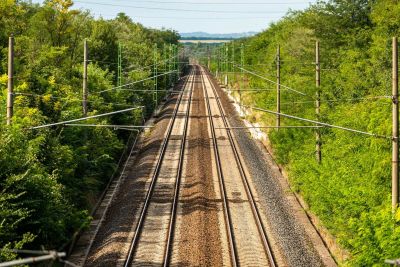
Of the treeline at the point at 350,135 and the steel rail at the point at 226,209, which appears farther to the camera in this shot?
the steel rail at the point at 226,209

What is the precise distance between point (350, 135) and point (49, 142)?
497 inches

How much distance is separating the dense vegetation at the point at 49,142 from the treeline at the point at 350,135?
9.29m

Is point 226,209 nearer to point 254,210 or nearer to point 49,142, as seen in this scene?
point 254,210

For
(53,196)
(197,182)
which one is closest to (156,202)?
(197,182)

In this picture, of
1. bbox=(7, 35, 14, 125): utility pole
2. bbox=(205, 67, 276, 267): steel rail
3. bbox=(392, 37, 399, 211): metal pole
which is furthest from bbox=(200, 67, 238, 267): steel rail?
bbox=(7, 35, 14, 125): utility pole

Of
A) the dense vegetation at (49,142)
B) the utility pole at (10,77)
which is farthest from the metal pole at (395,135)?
the utility pole at (10,77)

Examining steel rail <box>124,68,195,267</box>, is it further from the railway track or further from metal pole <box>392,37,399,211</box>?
metal pole <box>392,37,399,211</box>

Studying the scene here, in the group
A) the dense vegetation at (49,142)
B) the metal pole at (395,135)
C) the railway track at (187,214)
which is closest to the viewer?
the metal pole at (395,135)

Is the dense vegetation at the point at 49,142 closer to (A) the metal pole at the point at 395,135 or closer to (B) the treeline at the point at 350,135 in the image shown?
(B) the treeline at the point at 350,135

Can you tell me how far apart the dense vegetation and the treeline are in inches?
366

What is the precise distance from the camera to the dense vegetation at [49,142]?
55.7 ft

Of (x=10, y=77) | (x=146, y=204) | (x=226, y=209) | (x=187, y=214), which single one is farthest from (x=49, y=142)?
(x=226, y=209)

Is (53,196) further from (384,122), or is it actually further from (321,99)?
(321,99)

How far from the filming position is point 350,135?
23.3 metres
